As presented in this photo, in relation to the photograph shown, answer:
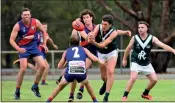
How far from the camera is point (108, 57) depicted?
14.0 meters

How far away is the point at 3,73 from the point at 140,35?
658 inches

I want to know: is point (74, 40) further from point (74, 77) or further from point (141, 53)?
point (141, 53)

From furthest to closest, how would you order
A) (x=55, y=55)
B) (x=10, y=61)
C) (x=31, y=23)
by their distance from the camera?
(x=10, y=61) < (x=55, y=55) < (x=31, y=23)

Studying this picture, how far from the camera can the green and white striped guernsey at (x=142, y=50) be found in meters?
14.1

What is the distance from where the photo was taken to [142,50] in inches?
558

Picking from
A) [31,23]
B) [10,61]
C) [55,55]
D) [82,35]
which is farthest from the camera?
[10,61]

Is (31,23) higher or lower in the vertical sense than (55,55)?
higher

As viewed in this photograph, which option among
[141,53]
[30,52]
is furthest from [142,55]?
[30,52]

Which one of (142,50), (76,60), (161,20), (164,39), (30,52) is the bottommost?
(164,39)

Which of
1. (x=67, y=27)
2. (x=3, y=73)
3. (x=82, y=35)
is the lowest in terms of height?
(x=3, y=73)

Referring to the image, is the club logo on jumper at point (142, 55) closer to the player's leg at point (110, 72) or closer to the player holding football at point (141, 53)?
the player holding football at point (141, 53)

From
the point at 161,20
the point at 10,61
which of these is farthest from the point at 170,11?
the point at 10,61

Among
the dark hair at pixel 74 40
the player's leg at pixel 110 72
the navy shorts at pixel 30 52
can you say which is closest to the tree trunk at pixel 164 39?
the navy shorts at pixel 30 52

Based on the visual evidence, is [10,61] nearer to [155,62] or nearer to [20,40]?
[155,62]
